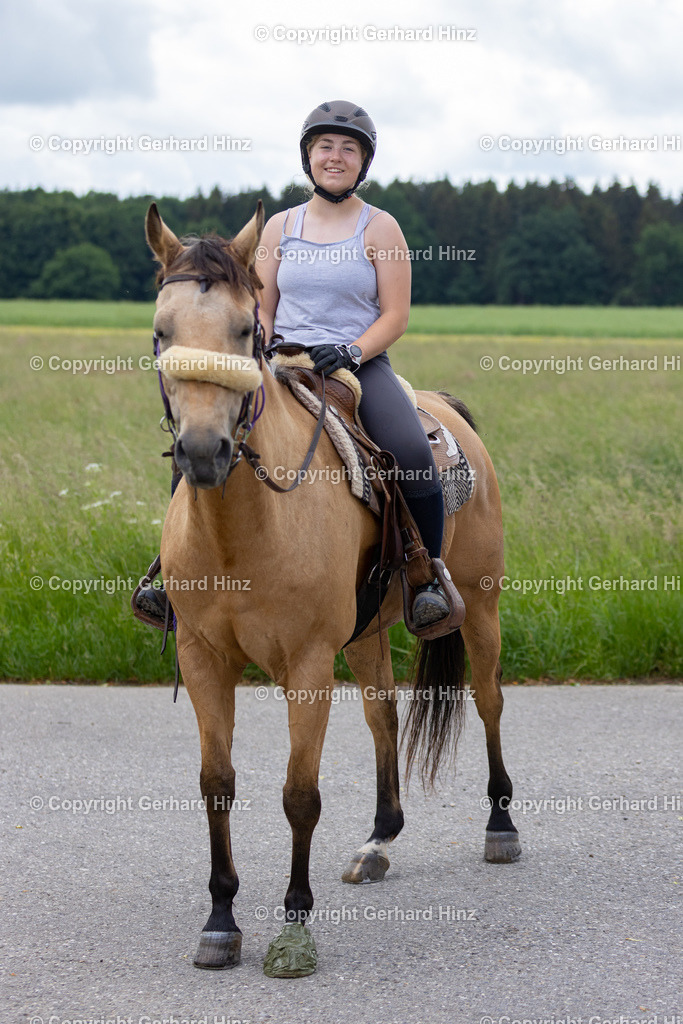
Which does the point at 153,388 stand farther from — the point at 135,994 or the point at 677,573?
the point at 135,994

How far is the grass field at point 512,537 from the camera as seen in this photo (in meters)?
7.38

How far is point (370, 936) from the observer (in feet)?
13.2

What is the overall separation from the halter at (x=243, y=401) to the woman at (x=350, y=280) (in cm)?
75

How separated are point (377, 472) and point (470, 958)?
1.80m

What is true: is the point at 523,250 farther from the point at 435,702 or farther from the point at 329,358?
the point at 329,358

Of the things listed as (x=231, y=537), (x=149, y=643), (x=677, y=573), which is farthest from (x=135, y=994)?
(x=677, y=573)

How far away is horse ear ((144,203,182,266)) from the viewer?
129 inches

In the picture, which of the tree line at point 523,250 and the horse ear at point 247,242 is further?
the tree line at point 523,250

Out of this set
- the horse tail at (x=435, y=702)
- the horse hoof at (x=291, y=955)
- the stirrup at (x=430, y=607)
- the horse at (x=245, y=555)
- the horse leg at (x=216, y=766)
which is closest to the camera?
the horse at (x=245, y=555)

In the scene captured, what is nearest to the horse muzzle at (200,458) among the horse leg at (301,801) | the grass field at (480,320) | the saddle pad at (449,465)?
the horse leg at (301,801)

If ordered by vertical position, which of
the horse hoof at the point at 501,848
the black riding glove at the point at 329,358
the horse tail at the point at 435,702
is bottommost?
the horse hoof at the point at 501,848

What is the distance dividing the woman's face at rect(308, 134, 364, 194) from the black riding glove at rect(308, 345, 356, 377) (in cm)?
70

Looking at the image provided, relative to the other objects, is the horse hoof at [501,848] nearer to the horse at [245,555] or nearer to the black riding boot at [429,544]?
the black riding boot at [429,544]

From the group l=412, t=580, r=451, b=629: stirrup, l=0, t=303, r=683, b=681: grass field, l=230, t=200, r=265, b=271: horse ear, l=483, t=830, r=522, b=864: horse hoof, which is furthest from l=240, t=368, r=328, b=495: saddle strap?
l=0, t=303, r=683, b=681: grass field
